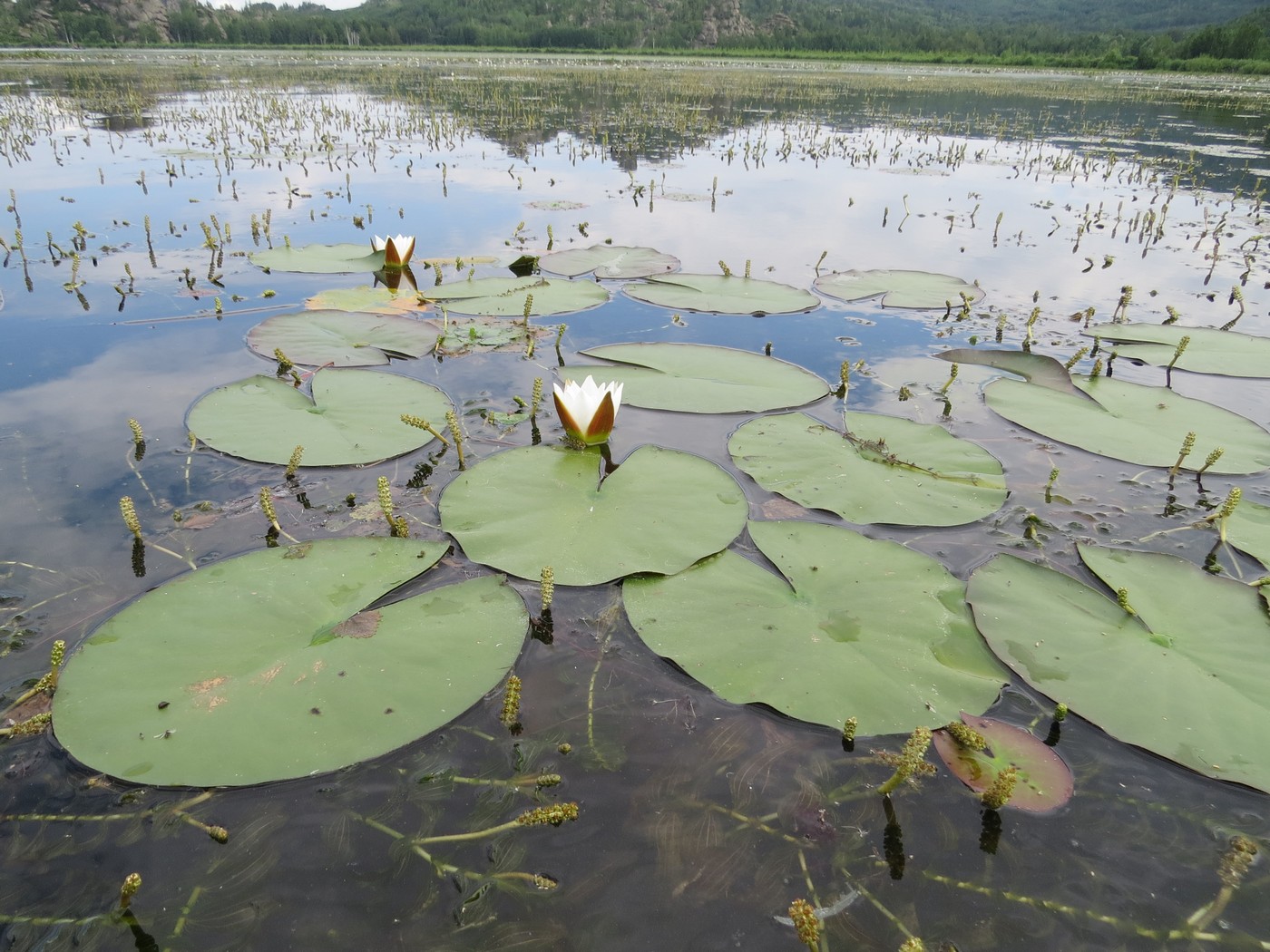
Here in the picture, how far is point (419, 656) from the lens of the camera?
6.04ft

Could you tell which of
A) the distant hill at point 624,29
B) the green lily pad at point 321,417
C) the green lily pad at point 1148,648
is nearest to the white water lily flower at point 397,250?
the green lily pad at point 321,417

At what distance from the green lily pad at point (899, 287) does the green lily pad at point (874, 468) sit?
2.11m

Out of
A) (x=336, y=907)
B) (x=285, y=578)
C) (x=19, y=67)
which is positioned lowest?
(x=336, y=907)

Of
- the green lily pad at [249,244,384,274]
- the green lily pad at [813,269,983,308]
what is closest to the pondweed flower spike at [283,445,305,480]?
the green lily pad at [249,244,384,274]

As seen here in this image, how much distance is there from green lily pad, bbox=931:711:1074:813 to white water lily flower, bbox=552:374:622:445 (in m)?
1.68

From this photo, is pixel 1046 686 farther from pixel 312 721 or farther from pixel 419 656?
pixel 312 721

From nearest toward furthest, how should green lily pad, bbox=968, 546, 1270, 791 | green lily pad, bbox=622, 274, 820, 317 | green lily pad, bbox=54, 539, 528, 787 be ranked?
green lily pad, bbox=54, 539, 528, 787 < green lily pad, bbox=968, 546, 1270, 791 < green lily pad, bbox=622, 274, 820, 317

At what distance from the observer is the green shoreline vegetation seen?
45.0 meters

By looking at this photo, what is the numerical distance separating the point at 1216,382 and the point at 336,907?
15.3 ft

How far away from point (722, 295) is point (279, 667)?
3780 mm

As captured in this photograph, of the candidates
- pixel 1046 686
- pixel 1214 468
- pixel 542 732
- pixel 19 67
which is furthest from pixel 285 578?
pixel 19 67

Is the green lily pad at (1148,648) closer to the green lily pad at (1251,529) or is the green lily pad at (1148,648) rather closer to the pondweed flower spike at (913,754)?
the green lily pad at (1251,529)

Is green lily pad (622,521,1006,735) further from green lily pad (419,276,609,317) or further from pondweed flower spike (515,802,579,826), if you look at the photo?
green lily pad (419,276,609,317)

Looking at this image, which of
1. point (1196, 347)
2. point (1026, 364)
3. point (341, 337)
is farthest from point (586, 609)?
point (1196, 347)
